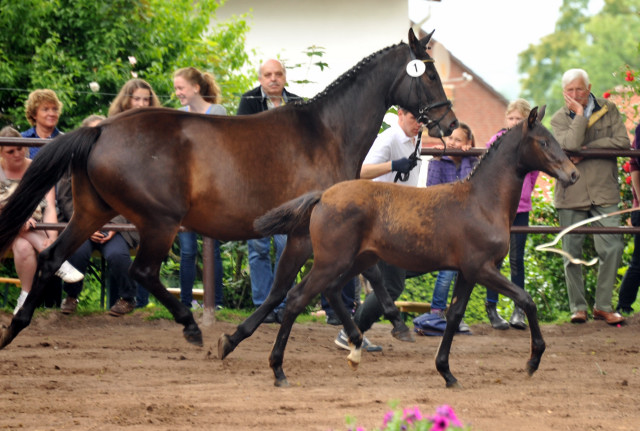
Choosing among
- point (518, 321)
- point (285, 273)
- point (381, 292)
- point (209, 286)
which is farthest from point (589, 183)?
point (209, 286)

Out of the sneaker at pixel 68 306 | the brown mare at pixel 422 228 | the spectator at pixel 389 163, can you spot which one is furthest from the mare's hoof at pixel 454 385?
the sneaker at pixel 68 306

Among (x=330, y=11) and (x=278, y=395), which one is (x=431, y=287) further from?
(x=330, y=11)

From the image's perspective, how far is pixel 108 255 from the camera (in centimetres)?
845

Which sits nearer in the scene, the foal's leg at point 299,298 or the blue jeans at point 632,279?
the foal's leg at point 299,298

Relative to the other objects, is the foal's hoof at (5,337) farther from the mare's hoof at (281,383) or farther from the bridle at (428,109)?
the bridle at (428,109)

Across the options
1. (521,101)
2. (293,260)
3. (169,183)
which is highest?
(521,101)

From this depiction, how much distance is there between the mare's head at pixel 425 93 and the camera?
702cm

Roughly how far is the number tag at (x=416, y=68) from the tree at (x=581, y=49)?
64.6m

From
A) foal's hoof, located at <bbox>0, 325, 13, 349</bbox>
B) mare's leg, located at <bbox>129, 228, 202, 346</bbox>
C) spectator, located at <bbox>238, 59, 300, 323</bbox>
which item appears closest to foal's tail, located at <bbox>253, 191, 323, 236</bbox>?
mare's leg, located at <bbox>129, 228, 202, 346</bbox>

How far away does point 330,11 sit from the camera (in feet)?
85.3

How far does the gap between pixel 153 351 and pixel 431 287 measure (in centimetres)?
481

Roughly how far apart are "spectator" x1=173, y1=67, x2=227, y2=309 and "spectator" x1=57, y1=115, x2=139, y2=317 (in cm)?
46

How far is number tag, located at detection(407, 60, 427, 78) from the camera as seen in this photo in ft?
22.9

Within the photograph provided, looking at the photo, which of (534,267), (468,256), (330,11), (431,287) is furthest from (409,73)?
(330,11)
